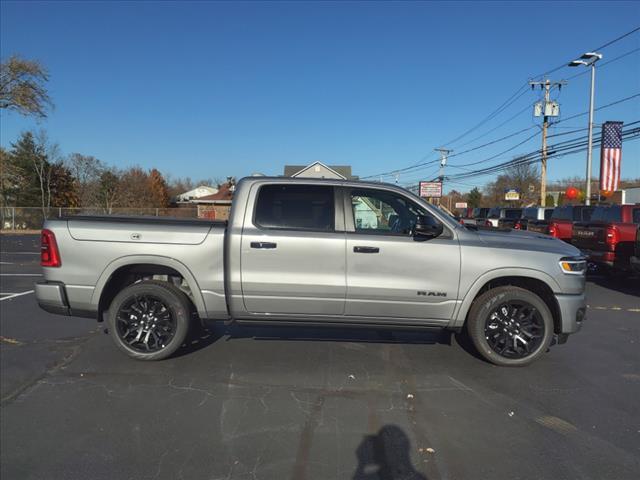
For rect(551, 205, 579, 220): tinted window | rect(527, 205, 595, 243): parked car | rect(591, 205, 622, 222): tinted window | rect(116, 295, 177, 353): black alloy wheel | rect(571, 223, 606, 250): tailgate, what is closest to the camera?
rect(116, 295, 177, 353): black alloy wheel

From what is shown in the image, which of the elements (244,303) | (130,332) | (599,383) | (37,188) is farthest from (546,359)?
(37,188)

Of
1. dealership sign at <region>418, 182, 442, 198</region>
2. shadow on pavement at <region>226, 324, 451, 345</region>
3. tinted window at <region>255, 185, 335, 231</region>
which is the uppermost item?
dealership sign at <region>418, 182, 442, 198</region>

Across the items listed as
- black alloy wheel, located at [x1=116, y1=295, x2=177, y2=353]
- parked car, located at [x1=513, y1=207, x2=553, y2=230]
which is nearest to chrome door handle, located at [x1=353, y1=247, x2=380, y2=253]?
black alloy wheel, located at [x1=116, y1=295, x2=177, y2=353]

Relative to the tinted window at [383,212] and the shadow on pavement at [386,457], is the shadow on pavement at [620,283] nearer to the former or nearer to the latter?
the tinted window at [383,212]

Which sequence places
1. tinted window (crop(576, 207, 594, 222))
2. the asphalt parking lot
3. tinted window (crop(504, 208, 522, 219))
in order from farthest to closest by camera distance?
1. tinted window (crop(504, 208, 522, 219))
2. tinted window (crop(576, 207, 594, 222))
3. the asphalt parking lot

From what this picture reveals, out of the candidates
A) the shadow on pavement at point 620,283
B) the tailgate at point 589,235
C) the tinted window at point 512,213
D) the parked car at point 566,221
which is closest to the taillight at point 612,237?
the tailgate at point 589,235

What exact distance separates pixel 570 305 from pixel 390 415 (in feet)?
7.69

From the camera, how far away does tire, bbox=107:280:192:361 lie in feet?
16.0

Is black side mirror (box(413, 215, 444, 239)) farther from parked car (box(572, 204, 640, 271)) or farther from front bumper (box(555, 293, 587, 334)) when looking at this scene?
parked car (box(572, 204, 640, 271))

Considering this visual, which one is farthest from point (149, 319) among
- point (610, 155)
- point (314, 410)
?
point (610, 155)

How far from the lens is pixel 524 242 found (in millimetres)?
4941

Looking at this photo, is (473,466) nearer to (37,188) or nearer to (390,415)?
(390,415)

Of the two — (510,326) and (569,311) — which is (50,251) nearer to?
(510,326)

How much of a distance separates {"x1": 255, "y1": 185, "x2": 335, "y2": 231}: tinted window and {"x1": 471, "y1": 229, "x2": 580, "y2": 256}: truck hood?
→ 1.64m
